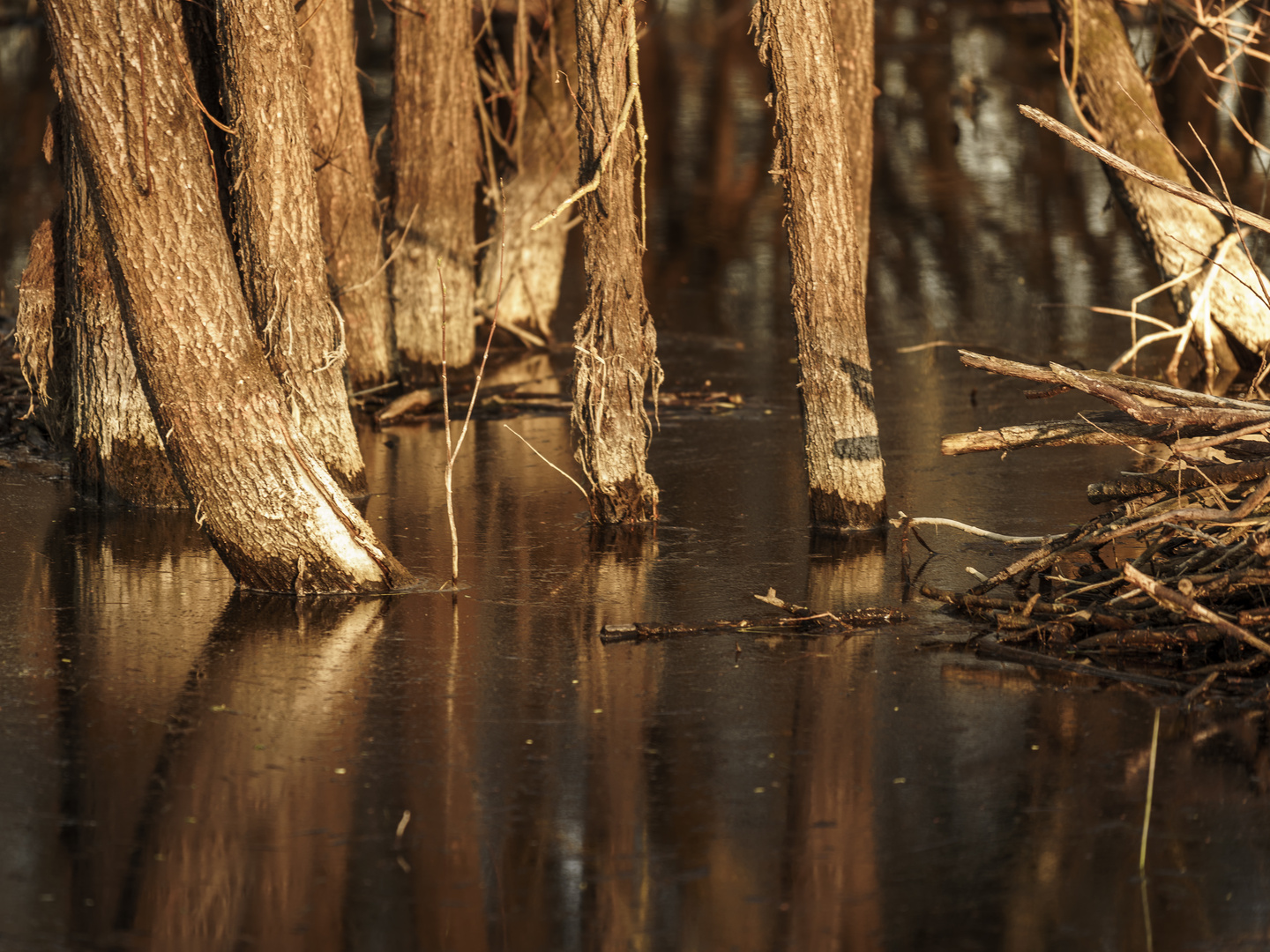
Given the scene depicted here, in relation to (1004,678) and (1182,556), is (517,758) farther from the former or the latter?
(1182,556)

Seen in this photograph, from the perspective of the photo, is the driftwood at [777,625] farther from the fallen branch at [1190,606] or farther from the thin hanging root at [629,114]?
the thin hanging root at [629,114]

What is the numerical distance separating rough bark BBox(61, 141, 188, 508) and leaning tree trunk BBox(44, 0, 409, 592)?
79.2 inches

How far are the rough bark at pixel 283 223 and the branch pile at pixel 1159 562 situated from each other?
13.1 feet

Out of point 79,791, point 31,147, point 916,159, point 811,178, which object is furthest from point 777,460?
point 31,147

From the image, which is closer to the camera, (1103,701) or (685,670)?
(1103,701)

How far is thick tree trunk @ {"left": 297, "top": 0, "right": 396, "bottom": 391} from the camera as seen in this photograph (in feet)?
37.7

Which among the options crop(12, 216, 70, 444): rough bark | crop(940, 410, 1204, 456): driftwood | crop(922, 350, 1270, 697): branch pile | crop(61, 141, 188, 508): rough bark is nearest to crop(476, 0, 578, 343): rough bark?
crop(12, 216, 70, 444): rough bark

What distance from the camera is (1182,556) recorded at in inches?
294

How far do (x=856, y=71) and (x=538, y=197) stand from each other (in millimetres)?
4134

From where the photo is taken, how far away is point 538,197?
14.7 meters

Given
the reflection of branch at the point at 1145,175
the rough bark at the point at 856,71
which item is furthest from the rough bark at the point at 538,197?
the reflection of branch at the point at 1145,175

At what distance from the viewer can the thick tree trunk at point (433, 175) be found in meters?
12.9

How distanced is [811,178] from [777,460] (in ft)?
9.14

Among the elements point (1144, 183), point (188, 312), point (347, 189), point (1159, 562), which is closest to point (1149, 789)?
point (1159, 562)
